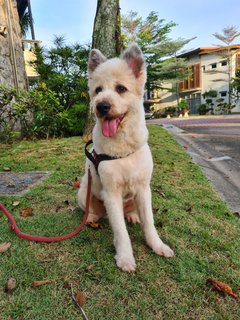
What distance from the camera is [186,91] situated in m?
42.1

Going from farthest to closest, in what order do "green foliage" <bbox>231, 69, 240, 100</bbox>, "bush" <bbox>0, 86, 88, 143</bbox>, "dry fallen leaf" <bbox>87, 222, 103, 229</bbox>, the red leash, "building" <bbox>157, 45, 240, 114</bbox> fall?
"building" <bbox>157, 45, 240, 114</bbox> < "green foliage" <bbox>231, 69, 240, 100</bbox> < "bush" <bbox>0, 86, 88, 143</bbox> < "dry fallen leaf" <bbox>87, 222, 103, 229</bbox> < the red leash

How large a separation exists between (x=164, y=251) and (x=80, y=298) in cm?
79

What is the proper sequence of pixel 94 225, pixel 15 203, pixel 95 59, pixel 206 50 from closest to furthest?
pixel 95 59 < pixel 94 225 < pixel 15 203 < pixel 206 50

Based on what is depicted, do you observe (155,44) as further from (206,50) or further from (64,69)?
(64,69)

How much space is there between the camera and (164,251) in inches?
87.2

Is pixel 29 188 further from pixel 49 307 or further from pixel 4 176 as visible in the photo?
pixel 49 307

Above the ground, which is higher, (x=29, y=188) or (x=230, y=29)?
(x=230, y=29)

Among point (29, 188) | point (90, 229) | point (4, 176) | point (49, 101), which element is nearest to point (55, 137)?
point (49, 101)

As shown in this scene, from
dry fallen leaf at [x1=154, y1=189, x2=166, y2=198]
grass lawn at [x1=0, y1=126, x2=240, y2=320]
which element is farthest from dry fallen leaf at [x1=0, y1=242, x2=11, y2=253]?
dry fallen leaf at [x1=154, y1=189, x2=166, y2=198]

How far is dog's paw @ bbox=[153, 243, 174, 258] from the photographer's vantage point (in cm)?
220

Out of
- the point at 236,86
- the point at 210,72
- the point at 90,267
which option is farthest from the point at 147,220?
the point at 210,72

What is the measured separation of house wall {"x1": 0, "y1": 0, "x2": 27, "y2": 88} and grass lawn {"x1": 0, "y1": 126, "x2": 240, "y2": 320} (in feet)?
19.4

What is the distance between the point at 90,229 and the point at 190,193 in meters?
1.64

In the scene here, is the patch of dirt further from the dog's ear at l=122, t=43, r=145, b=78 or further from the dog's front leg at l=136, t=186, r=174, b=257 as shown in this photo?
the dog's ear at l=122, t=43, r=145, b=78
